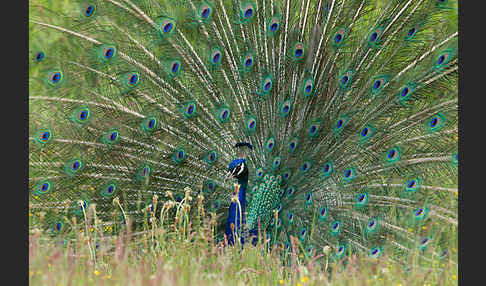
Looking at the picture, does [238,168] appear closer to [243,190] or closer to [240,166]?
[240,166]

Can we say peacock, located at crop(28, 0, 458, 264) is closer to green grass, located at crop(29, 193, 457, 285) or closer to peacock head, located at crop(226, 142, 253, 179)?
peacock head, located at crop(226, 142, 253, 179)

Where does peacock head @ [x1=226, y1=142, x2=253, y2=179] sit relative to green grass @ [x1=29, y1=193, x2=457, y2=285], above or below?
above

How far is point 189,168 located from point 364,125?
1787 millimetres

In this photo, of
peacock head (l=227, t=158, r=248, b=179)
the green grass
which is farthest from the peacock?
the green grass

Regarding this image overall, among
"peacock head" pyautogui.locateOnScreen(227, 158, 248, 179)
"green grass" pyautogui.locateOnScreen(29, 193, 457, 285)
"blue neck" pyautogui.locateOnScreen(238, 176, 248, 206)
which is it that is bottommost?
"green grass" pyautogui.locateOnScreen(29, 193, 457, 285)

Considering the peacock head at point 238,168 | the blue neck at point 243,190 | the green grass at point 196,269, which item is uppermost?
the peacock head at point 238,168

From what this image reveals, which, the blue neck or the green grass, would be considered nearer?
the green grass

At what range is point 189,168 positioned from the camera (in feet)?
21.5

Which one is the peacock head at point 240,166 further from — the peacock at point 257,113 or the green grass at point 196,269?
the green grass at point 196,269

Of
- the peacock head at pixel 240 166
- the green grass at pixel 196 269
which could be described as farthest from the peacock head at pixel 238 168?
the green grass at pixel 196 269

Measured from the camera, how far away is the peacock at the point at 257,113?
20.2 ft

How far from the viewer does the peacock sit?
6148mm

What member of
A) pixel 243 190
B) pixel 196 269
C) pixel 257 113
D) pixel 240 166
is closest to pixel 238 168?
pixel 240 166

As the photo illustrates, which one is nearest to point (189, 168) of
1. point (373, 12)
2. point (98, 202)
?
point (98, 202)
